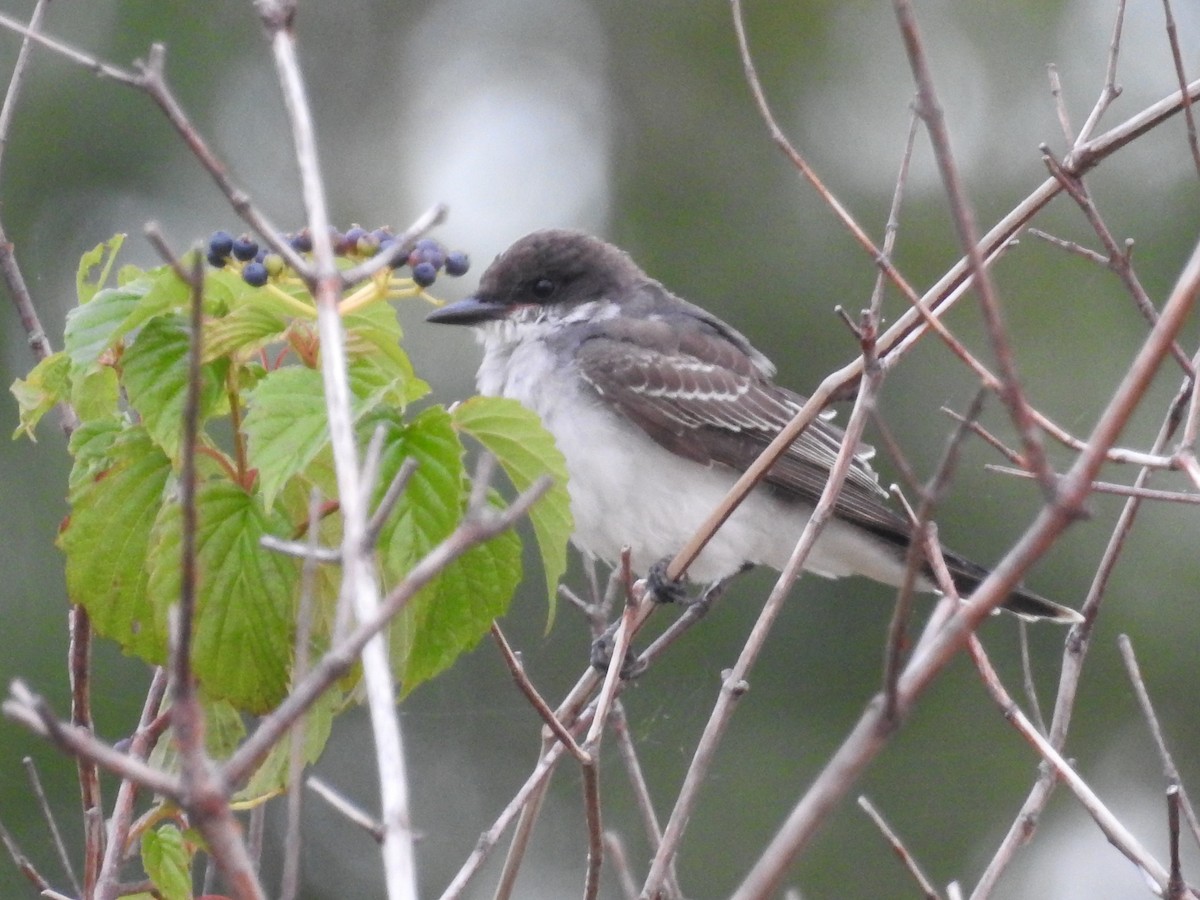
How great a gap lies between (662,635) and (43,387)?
1.71 metres

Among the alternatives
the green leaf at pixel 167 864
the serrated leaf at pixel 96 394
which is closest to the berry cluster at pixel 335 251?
the serrated leaf at pixel 96 394

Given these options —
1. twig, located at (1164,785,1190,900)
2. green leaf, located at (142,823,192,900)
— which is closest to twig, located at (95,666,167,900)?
green leaf, located at (142,823,192,900)

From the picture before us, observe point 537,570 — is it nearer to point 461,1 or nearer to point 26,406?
point 461,1

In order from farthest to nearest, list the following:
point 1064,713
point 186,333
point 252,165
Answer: point 252,165 < point 1064,713 < point 186,333

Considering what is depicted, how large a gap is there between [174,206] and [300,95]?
701cm

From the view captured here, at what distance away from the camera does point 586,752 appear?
2.15m

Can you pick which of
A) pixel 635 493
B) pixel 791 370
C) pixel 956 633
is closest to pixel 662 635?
pixel 635 493

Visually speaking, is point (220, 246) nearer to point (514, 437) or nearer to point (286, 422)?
point (286, 422)

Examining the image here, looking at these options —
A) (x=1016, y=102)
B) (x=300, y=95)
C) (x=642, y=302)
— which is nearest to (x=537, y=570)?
(x=642, y=302)

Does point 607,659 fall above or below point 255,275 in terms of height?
below

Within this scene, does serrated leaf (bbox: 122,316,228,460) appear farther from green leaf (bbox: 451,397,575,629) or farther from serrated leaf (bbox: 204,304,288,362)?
green leaf (bbox: 451,397,575,629)

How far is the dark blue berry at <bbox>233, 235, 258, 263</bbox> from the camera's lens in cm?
209

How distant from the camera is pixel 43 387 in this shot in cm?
216

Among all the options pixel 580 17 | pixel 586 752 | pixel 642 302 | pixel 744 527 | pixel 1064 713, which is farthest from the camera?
pixel 580 17
